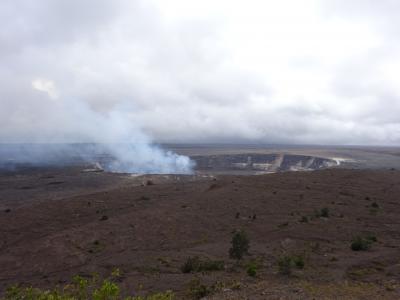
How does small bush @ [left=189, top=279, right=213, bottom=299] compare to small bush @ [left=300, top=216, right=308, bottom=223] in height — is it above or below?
above

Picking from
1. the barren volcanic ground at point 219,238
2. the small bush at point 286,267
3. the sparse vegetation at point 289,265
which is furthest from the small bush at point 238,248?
the small bush at point 286,267

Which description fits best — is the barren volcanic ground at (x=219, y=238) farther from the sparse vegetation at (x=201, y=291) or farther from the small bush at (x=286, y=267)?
the small bush at (x=286, y=267)

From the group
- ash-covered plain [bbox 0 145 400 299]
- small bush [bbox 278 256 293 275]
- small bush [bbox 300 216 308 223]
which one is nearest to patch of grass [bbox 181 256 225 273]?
ash-covered plain [bbox 0 145 400 299]

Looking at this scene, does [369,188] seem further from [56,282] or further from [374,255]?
[56,282]

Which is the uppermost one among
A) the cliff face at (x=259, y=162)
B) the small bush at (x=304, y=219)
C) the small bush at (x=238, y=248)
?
the small bush at (x=238, y=248)

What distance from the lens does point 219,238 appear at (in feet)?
74.9

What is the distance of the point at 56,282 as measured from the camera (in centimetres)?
1577

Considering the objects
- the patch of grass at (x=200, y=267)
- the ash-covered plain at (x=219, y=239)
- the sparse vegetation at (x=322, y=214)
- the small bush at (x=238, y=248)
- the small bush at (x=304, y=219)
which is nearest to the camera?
the ash-covered plain at (x=219, y=239)

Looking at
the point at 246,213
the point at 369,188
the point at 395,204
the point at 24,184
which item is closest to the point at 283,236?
the point at 246,213

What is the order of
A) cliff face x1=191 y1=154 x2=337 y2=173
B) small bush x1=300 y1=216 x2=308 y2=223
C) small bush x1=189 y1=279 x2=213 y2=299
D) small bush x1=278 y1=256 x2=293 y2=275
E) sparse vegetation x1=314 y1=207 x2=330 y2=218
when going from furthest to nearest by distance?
cliff face x1=191 y1=154 x2=337 y2=173 → sparse vegetation x1=314 y1=207 x2=330 y2=218 → small bush x1=300 y1=216 x2=308 y2=223 → small bush x1=278 y1=256 x2=293 y2=275 → small bush x1=189 y1=279 x2=213 y2=299

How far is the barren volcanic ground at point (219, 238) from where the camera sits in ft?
44.5

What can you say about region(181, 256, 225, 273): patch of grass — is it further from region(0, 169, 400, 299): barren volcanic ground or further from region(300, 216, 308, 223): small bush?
region(300, 216, 308, 223): small bush

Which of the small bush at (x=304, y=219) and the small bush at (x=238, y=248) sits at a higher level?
the small bush at (x=238, y=248)

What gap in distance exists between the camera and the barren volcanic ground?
13.6 metres
